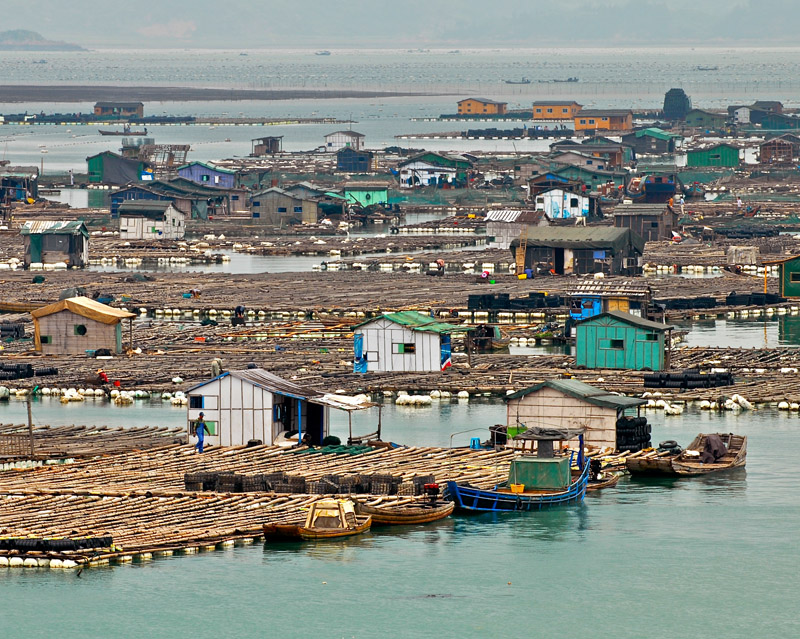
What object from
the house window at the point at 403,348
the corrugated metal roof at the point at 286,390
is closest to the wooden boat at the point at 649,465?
the corrugated metal roof at the point at 286,390

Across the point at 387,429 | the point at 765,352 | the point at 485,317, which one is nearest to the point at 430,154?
the point at 485,317

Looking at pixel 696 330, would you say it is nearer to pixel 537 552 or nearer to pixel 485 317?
pixel 485 317

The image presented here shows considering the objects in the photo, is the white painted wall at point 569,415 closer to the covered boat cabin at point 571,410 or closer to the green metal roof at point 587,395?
the covered boat cabin at point 571,410

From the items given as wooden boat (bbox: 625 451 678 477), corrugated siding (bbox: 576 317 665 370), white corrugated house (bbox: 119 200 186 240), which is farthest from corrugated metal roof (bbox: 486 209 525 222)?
wooden boat (bbox: 625 451 678 477)

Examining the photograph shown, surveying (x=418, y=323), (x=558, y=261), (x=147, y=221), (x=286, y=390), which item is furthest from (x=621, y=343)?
(x=147, y=221)

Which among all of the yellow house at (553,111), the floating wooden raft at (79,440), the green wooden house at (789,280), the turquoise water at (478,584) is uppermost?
the yellow house at (553,111)

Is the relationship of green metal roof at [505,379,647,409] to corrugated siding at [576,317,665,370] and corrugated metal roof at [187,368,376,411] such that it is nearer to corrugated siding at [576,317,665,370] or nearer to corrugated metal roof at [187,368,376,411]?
corrugated metal roof at [187,368,376,411]
